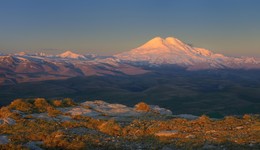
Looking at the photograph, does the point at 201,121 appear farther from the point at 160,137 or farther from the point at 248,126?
the point at 160,137

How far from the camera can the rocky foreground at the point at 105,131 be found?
21773 millimetres

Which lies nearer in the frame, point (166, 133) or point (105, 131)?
point (166, 133)

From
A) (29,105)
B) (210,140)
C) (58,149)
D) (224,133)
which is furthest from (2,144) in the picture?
(29,105)

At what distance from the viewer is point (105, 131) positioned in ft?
90.3

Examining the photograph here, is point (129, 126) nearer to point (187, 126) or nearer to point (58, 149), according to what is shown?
point (187, 126)

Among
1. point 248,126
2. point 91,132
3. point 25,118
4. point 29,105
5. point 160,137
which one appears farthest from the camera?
point 29,105

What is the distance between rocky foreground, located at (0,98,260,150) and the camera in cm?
2177

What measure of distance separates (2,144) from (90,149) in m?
4.89

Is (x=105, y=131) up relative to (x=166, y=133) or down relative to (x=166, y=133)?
down

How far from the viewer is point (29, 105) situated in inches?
1455

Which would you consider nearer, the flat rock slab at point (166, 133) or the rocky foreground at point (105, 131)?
the rocky foreground at point (105, 131)

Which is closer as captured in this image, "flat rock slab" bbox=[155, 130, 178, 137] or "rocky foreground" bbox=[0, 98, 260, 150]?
"rocky foreground" bbox=[0, 98, 260, 150]

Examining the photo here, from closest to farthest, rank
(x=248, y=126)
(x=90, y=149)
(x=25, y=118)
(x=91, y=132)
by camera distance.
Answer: (x=90, y=149) < (x=91, y=132) < (x=248, y=126) < (x=25, y=118)

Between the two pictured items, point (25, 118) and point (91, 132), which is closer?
point (91, 132)
